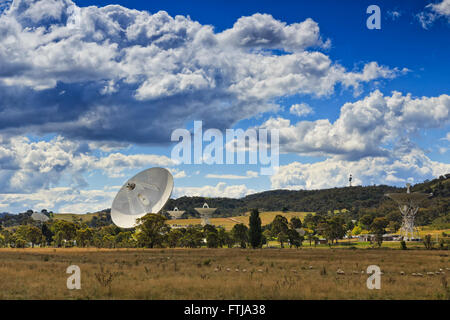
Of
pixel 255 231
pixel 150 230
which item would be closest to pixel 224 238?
pixel 255 231

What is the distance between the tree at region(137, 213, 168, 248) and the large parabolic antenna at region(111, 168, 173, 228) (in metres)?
7.46

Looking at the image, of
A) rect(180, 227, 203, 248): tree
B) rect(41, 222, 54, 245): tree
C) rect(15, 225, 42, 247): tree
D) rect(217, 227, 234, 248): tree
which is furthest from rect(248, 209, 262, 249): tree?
rect(41, 222, 54, 245): tree

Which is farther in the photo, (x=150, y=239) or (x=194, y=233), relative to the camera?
(x=194, y=233)

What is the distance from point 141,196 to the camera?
110938 millimetres

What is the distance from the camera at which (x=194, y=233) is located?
11200 centimetres

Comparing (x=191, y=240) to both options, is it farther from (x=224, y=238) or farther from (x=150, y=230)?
(x=150, y=230)

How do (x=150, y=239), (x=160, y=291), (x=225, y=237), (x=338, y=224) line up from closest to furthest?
(x=160, y=291)
(x=150, y=239)
(x=225, y=237)
(x=338, y=224)

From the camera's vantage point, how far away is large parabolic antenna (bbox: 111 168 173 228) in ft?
355

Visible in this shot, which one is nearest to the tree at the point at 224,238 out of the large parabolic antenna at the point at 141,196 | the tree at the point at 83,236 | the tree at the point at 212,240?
the tree at the point at 212,240

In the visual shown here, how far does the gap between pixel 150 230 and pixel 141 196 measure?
14561 mm
